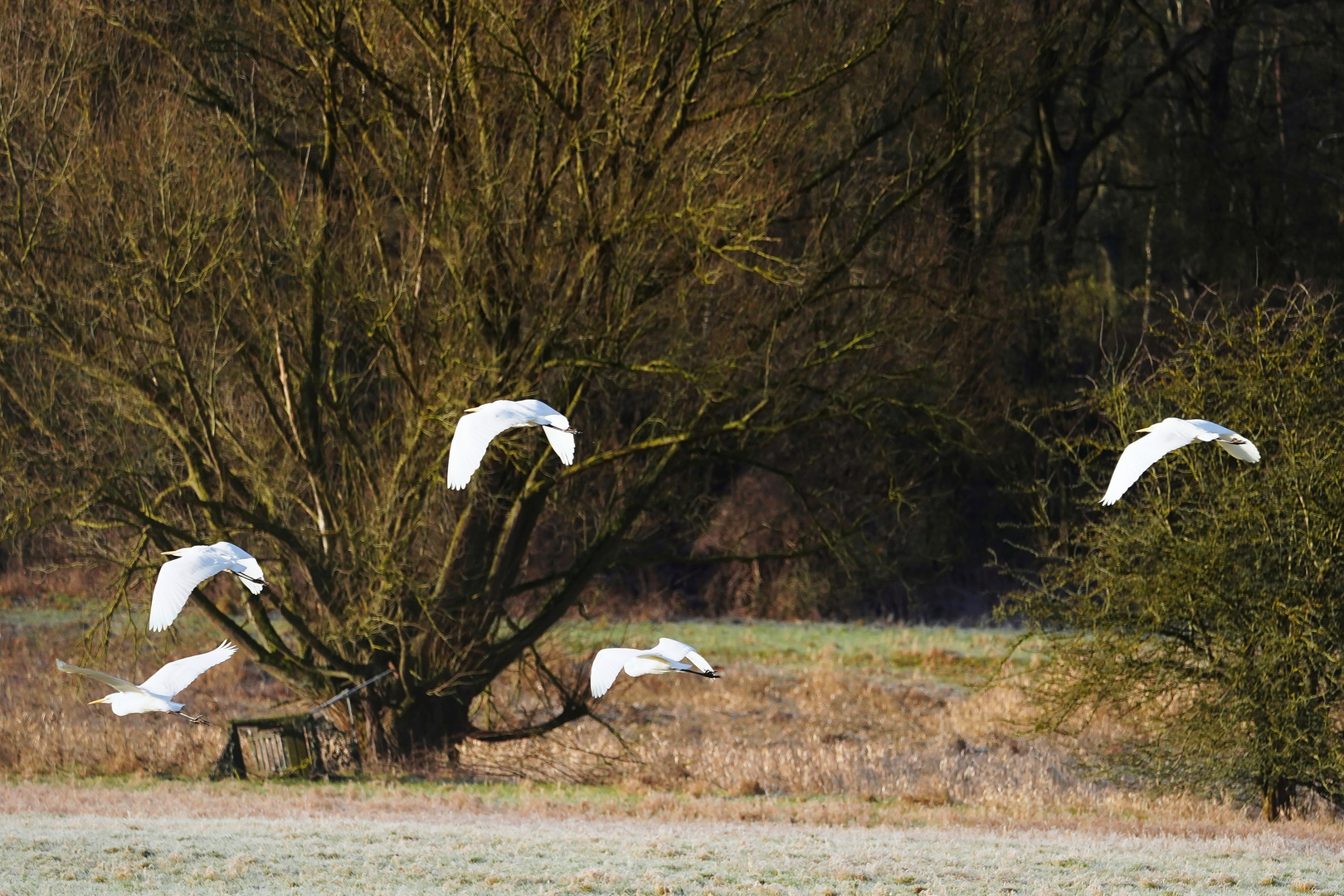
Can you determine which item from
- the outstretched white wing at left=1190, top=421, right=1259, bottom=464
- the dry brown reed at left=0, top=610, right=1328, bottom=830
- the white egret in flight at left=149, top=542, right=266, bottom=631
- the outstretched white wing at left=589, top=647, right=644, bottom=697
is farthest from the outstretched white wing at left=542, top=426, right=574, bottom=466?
the dry brown reed at left=0, top=610, right=1328, bottom=830

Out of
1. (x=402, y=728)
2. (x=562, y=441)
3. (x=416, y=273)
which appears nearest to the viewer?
(x=562, y=441)

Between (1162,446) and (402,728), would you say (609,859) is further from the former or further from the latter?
(402,728)

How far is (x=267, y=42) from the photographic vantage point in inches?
648

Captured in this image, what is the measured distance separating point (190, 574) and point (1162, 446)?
5.42 metres

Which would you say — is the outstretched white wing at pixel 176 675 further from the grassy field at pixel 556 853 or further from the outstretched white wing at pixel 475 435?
the outstretched white wing at pixel 475 435

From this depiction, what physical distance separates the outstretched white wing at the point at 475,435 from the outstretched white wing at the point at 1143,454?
3359 millimetres

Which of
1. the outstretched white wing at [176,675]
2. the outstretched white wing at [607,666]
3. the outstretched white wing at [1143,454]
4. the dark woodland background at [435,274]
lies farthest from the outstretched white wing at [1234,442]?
the outstretched white wing at [176,675]

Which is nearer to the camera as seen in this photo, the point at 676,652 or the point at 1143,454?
the point at 676,652

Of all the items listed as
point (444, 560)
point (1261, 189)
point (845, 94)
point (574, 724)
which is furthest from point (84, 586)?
point (1261, 189)

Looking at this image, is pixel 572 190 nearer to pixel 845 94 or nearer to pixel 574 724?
pixel 845 94

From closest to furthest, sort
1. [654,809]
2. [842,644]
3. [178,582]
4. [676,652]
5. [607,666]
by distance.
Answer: [178,582] → [676,652] → [607,666] → [654,809] → [842,644]

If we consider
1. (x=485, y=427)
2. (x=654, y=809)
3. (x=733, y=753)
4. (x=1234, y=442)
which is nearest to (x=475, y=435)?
(x=485, y=427)

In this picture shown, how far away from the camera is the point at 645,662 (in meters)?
8.58

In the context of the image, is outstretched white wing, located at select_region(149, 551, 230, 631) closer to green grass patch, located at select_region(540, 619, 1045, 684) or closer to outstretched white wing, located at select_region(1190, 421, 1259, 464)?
outstretched white wing, located at select_region(1190, 421, 1259, 464)
